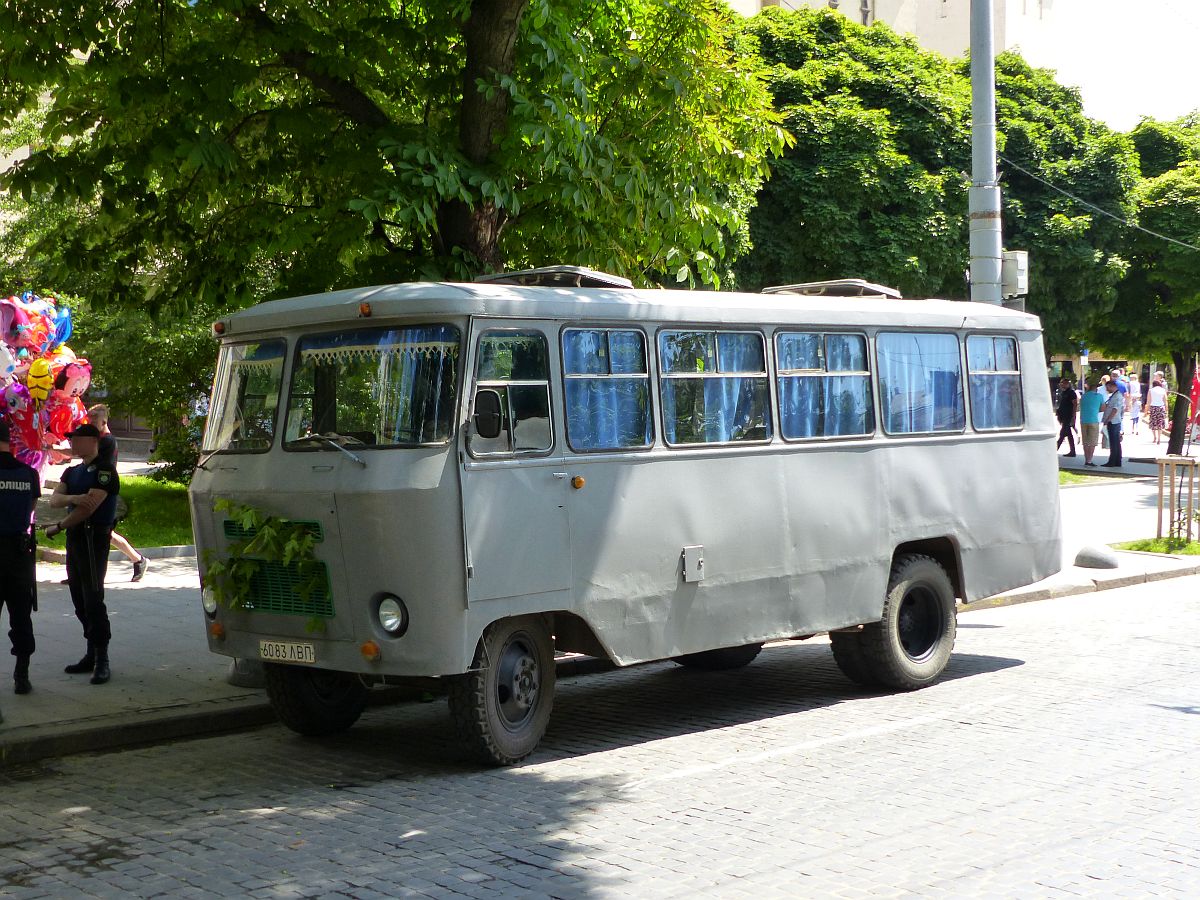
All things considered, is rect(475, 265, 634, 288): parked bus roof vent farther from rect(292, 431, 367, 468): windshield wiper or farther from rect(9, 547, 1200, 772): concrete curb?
rect(9, 547, 1200, 772): concrete curb

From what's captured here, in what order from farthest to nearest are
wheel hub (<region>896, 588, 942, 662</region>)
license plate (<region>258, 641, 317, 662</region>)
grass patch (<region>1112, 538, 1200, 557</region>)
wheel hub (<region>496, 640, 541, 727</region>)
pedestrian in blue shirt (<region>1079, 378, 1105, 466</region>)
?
pedestrian in blue shirt (<region>1079, 378, 1105, 466</region>) < grass patch (<region>1112, 538, 1200, 557</region>) < wheel hub (<region>896, 588, 942, 662</region>) < wheel hub (<region>496, 640, 541, 727</region>) < license plate (<region>258, 641, 317, 662</region>)

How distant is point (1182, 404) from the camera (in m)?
33.0

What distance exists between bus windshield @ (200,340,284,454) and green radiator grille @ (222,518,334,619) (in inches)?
22.4

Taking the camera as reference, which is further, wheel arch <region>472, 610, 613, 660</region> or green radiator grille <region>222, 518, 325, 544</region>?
wheel arch <region>472, 610, 613, 660</region>

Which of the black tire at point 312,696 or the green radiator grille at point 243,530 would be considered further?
the black tire at point 312,696

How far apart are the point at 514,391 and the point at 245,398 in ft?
6.01

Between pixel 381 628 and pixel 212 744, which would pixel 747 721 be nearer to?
pixel 381 628

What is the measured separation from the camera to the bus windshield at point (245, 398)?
8727 millimetres

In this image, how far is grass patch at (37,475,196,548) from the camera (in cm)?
1873

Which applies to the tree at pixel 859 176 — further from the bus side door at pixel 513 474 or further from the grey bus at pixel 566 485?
the bus side door at pixel 513 474

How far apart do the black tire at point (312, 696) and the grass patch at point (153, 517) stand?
7555 mm

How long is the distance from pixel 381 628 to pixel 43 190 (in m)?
4.95

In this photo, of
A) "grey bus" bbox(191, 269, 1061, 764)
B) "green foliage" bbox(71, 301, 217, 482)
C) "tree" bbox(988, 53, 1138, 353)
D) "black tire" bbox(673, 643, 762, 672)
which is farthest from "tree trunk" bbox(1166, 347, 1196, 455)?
"grey bus" bbox(191, 269, 1061, 764)

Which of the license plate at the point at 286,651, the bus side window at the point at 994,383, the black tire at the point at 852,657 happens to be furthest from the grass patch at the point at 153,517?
the bus side window at the point at 994,383
